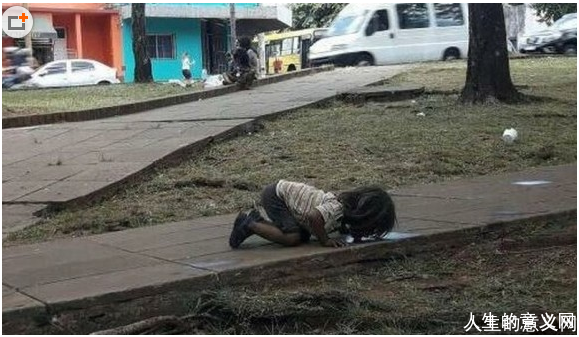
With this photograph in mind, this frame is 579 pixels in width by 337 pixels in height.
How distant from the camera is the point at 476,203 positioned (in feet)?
19.7

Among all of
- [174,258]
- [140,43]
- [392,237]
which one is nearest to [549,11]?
[140,43]

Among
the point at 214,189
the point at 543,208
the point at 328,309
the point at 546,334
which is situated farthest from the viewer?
the point at 214,189

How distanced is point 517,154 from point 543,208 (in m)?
2.72

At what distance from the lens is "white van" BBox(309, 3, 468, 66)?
77.5 feet

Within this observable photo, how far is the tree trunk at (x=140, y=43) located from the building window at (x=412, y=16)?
7.59m

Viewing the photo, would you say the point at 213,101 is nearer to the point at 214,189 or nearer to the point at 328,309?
the point at 214,189

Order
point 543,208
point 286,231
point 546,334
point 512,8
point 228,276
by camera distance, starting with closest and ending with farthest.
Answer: point 546,334 < point 228,276 < point 286,231 < point 543,208 < point 512,8

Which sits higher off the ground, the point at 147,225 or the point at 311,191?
the point at 311,191

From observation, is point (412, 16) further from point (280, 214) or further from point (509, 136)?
point (280, 214)

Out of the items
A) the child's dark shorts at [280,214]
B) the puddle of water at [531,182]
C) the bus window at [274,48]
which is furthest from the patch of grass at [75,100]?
the bus window at [274,48]

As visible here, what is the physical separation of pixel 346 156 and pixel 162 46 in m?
26.6

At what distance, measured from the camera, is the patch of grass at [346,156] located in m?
6.38

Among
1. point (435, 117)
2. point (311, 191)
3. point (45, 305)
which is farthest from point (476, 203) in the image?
point (435, 117)

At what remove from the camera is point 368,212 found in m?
4.59
